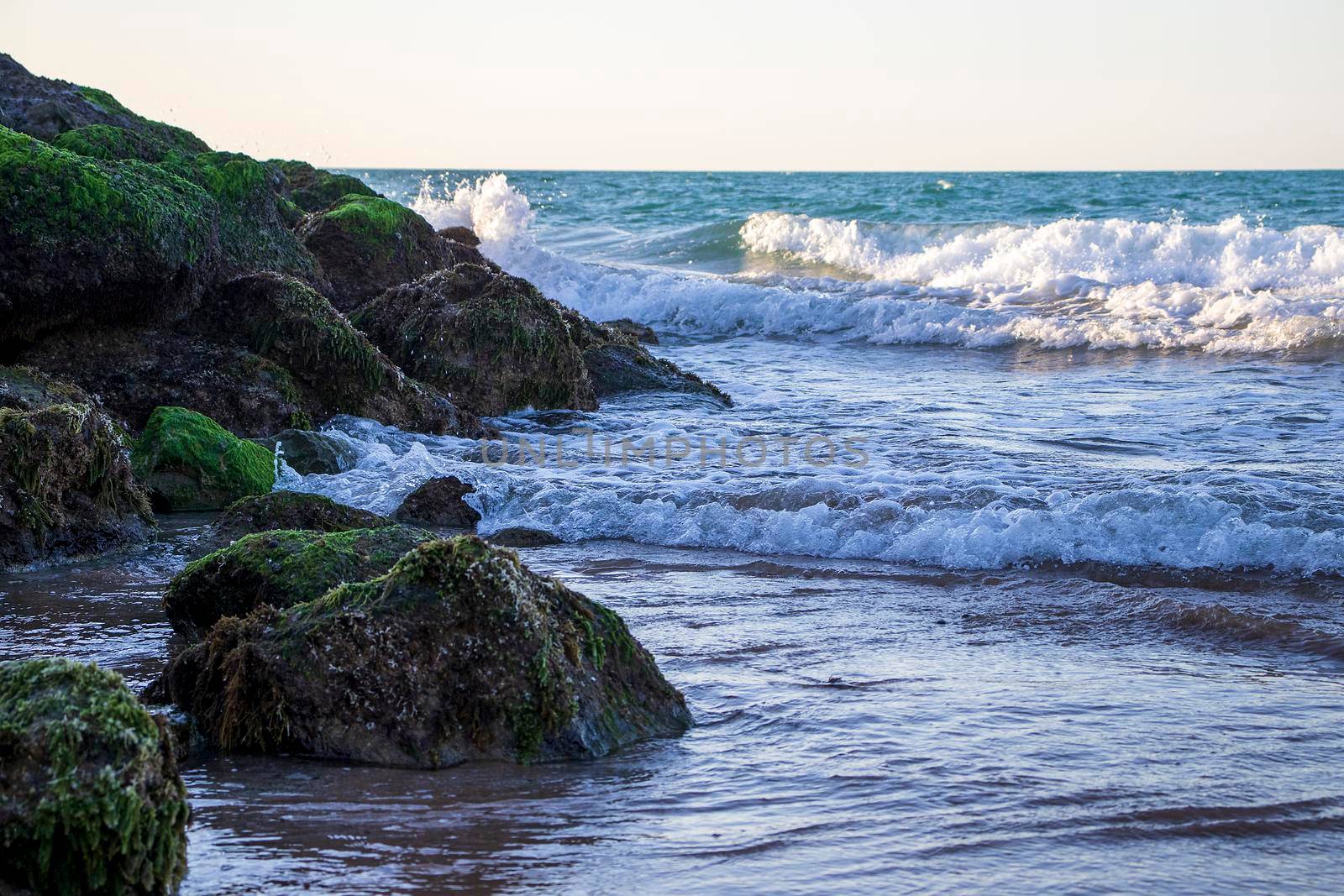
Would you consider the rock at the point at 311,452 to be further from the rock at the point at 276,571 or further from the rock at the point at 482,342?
the rock at the point at 276,571

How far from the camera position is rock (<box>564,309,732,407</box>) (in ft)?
36.3

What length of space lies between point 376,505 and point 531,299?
3345 mm

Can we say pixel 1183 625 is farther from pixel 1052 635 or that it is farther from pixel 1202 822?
pixel 1202 822

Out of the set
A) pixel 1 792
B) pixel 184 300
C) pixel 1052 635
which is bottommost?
pixel 1052 635

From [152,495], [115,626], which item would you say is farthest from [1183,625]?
[152,495]

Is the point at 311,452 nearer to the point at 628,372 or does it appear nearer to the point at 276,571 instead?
the point at 276,571

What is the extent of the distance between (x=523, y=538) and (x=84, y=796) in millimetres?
4207

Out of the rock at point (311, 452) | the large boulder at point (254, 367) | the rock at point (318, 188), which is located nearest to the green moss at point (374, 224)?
the large boulder at point (254, 367)

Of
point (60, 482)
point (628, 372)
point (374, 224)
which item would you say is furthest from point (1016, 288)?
point (60, 482)

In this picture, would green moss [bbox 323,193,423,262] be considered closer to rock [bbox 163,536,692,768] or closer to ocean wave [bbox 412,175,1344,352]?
ocean wave [bbox 412,175,1344,352]

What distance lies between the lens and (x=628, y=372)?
1124cm

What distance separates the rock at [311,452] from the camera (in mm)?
7832

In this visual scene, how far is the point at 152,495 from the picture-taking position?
7004mm

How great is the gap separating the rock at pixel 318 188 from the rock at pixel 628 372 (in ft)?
13.7
